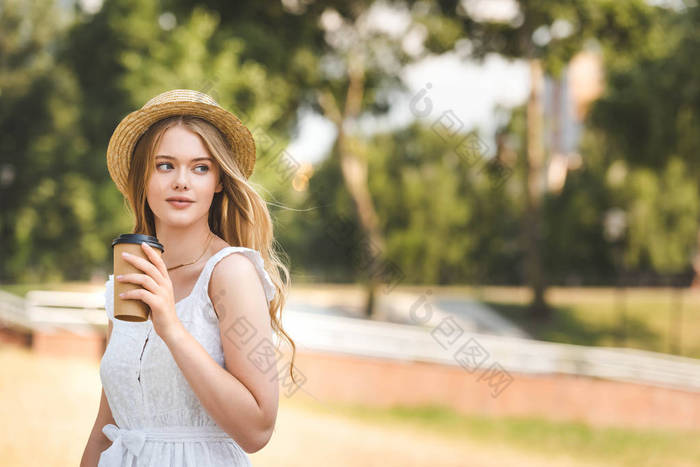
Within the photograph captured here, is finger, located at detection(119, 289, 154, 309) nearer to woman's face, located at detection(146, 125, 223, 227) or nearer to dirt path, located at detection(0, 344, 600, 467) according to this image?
woman's face, located at detection(146, 125, 223, 227)

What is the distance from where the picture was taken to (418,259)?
1564 inches

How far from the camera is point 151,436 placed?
2086 mm

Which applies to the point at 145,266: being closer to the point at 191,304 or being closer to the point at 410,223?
the point at 191,304

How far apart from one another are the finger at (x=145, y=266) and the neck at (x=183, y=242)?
35cm

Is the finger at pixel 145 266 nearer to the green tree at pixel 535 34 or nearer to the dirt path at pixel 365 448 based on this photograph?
the dirt path at pixel 365 448

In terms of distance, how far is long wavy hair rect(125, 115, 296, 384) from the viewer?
220cm

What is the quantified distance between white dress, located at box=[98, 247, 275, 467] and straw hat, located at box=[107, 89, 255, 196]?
438mm

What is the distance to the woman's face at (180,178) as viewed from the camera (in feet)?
7.02

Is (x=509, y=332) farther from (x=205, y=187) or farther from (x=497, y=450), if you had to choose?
(x=205, y=187)

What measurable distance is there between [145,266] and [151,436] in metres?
0.58

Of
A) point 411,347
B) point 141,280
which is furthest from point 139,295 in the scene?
point 411,347

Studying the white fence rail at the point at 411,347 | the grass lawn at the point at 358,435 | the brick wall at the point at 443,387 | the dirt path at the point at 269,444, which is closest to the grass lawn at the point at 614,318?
the white fence rail at the point at 411,347

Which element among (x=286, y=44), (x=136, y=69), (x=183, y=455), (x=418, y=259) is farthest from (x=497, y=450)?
(x=418, y=259)

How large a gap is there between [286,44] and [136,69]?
5.76 meters
